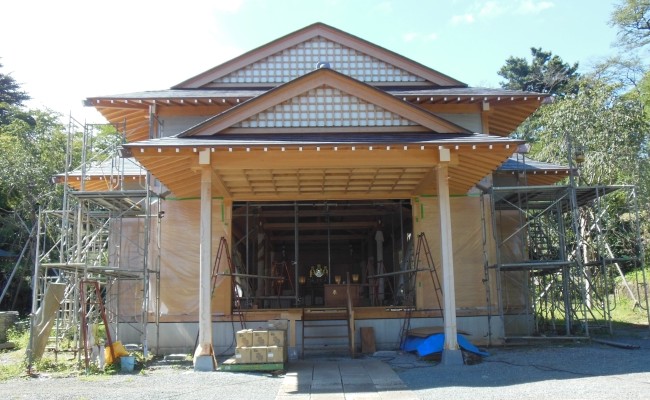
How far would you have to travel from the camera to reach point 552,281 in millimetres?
15859

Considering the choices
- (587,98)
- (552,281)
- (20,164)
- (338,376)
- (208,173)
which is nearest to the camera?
(338,376)

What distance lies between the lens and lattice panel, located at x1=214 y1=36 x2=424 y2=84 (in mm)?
15906

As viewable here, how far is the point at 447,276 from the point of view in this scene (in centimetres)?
1124

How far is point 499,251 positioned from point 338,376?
18.6 ft

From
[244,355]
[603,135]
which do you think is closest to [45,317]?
[244,355]

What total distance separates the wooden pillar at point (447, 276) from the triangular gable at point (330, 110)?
86 cm

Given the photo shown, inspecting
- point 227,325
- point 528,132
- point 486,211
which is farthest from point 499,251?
point 528,132

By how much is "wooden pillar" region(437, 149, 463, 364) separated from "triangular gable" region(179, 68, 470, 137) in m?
0.86

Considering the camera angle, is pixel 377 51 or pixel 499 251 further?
pixel 377 51

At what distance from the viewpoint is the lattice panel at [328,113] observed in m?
11.8

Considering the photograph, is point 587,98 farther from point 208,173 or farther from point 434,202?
point 208,173

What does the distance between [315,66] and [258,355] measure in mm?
8315

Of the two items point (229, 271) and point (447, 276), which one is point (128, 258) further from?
point (447, 276)

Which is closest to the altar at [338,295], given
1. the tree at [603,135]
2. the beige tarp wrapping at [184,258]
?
the beige tarp wrapping at [184,258]
